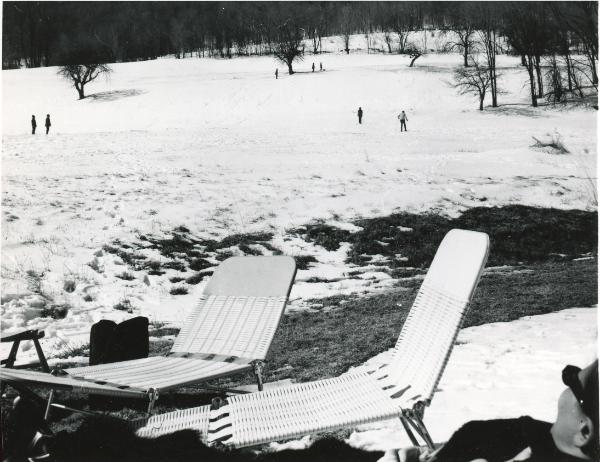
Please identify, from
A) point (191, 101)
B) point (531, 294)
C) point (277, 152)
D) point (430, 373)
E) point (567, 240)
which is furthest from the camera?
point (191, 101)

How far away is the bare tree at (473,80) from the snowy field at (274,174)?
30 centimetres

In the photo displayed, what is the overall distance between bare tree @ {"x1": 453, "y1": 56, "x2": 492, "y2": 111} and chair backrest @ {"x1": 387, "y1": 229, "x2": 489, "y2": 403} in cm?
1677

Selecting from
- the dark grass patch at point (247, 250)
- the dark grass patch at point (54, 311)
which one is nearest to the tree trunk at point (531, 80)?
the dark grass patch at point (247, 250)

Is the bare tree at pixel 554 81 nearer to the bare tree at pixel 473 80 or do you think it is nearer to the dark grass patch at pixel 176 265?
the bare tree at pixel 473 80

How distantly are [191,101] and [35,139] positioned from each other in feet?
19.2

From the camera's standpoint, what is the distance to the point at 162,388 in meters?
2.63

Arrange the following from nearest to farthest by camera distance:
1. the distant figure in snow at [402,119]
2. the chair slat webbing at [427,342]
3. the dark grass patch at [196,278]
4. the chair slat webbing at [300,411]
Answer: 1. the chair slat webbing at [300,411]
2. the chair slat webbing at [427,342]
3. the dark grass patch at [196,278]
4. the distant figure in snow at [402,119]

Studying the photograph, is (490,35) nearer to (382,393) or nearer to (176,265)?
(176,265)

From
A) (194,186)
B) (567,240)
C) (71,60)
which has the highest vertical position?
(71,60)

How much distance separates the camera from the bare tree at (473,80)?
18.7 m

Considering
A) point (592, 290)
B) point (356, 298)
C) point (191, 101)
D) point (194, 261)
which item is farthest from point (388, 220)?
point (191, 101)

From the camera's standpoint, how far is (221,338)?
11.2ft

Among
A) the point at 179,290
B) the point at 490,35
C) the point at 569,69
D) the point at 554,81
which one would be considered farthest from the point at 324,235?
the point at 490,35

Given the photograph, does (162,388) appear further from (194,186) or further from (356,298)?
(194,186)
